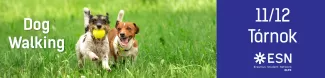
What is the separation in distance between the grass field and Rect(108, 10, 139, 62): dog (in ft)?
0.34

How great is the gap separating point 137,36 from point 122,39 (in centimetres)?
32

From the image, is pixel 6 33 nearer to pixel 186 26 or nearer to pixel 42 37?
pixel 42 37

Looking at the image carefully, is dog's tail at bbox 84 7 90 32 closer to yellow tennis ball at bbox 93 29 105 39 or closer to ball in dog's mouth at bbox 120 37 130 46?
yellow tennis ball at bbox 93 29 105 39

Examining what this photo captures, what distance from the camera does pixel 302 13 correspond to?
12633 mm

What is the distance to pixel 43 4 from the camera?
1290cm

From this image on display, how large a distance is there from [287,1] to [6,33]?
2.25 meters

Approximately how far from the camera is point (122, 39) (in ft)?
40.8

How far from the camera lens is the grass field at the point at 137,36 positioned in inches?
498

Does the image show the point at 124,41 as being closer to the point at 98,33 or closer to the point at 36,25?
the point at 98,33

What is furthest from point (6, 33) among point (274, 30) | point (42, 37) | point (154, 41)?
point (274, 30)

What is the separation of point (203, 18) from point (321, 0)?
98 cm

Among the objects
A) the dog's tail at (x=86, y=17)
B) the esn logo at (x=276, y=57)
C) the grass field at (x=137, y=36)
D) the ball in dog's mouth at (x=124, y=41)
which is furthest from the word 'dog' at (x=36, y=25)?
the esn logo at (x=276, y=57)

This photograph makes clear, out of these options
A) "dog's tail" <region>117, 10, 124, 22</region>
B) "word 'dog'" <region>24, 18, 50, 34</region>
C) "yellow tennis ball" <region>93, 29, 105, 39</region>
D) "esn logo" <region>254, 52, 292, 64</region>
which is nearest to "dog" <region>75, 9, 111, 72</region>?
"yellow tennis ball" <region>93, 29, 105, 39</region>

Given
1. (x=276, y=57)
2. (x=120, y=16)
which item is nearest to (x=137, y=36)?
(x=120, y=16)
